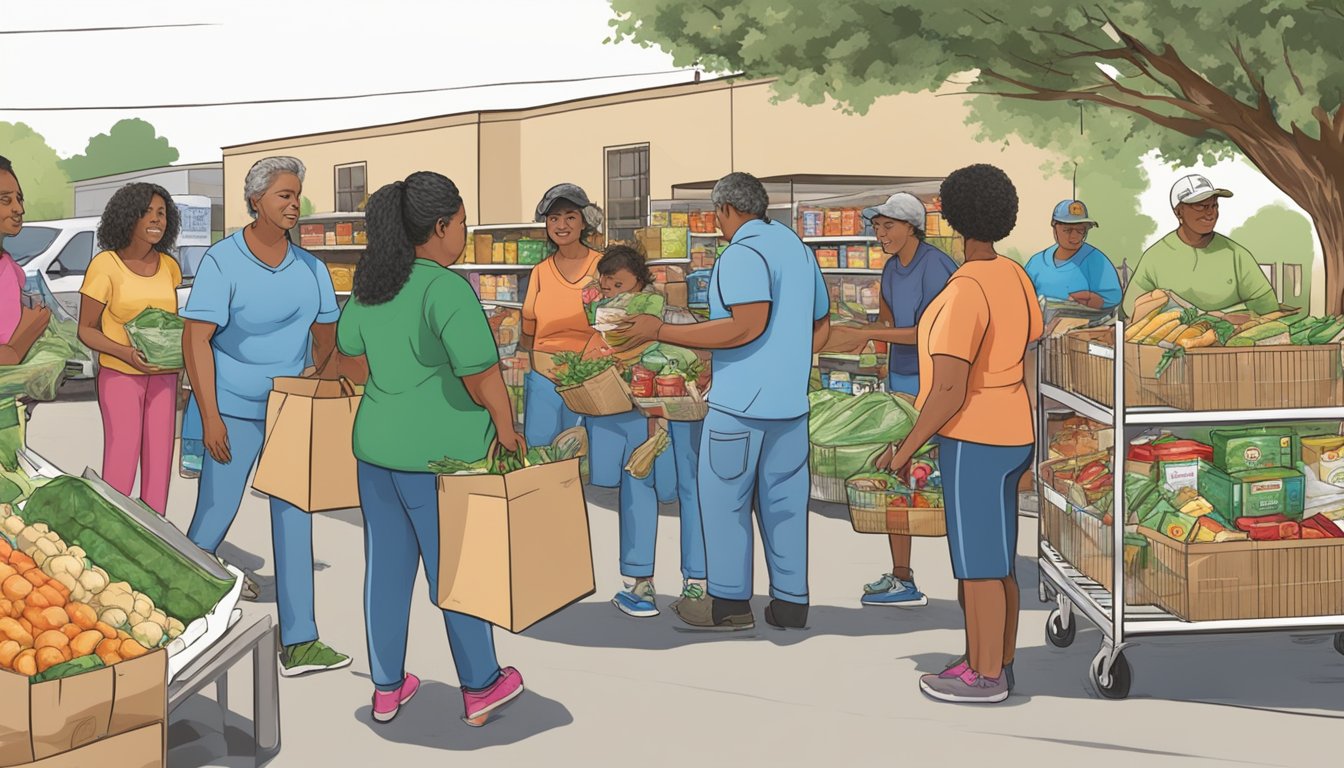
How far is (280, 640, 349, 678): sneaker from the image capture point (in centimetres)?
537

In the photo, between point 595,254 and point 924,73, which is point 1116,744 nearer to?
point 595,254

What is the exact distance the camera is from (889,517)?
5.96 metres

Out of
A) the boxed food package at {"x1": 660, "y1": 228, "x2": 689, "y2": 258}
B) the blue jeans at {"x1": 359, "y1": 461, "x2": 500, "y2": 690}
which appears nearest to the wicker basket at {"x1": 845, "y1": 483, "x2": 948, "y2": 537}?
the blue jeans at {"x1": 359, "y1": 461, "x2": 500, "y2": 690}

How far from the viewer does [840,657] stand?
5.72m

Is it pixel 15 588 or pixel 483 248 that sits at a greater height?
pixel 483 248

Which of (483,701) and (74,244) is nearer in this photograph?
(483,701)

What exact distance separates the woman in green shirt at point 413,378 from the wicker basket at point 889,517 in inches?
79.4

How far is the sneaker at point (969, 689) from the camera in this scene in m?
5.01

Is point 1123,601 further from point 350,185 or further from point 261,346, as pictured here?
point 350,185

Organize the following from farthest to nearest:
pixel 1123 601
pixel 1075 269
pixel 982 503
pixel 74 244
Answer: pixel 74 244 → pixel 1075 269 → pixel 1123 601 → pixel 982 503

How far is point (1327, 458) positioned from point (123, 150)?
384ft

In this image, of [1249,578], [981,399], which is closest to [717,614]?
[981,399]

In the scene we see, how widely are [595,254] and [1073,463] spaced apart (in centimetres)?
257

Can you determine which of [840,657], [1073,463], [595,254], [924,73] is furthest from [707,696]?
[924,73]
